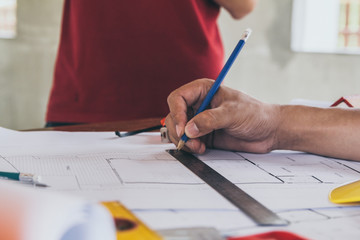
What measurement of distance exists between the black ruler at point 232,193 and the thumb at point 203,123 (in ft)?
0.14

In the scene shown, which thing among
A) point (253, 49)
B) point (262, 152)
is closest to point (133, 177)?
point (262, 152)

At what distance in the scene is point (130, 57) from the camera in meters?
1.24

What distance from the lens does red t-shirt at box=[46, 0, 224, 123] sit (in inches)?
48.2

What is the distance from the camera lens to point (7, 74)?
3789mm

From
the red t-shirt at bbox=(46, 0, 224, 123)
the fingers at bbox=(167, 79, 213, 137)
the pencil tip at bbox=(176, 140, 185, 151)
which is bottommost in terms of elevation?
the pencil tip at bbox=(176, 140, 185, 151)

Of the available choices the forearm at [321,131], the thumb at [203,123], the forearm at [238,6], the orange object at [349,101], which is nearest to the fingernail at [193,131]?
the thumb at [203,123]

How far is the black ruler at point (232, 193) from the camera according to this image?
500mm

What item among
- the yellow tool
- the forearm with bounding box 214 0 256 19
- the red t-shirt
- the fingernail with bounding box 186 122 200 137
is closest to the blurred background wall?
the forearm with bounding box 214 0 256 19

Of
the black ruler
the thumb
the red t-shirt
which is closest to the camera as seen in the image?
the black ruler

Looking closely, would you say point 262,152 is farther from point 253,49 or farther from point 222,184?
point 253,49

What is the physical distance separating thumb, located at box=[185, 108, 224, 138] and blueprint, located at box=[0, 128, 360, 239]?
1.8 inches

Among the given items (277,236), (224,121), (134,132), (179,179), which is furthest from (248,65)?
(277,236)

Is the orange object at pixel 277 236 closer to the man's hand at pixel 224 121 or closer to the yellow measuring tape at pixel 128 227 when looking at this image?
the yellow measuring tape at pixel 128 227

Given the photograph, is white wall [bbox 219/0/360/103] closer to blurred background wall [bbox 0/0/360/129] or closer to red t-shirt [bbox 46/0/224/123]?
blurred background wall [bbox 0/0/360/129]
